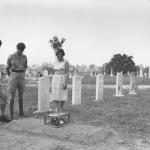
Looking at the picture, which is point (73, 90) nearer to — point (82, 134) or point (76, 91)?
point (76, 91)

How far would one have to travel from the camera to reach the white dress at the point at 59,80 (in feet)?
33.1

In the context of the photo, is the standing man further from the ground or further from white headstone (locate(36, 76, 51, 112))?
white headstone (locate(36, 76, 51, 112))

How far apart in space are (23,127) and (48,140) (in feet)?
4.26

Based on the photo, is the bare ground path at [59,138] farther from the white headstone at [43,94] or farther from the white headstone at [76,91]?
the white headstone at [76,91]

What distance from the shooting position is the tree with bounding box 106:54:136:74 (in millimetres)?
64812

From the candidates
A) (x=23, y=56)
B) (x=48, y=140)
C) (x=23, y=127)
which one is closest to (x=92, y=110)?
(x=23, y=56)

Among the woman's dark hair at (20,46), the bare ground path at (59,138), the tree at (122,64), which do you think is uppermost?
the tree at (122,64)

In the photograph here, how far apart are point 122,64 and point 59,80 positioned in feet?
182

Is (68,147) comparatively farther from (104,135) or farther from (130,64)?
(130,64)

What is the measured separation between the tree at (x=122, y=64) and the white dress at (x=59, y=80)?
5471 centimetres

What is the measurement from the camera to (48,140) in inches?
282

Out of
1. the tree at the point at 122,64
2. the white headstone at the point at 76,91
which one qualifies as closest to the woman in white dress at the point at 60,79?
the white headstone at the point at 76,91

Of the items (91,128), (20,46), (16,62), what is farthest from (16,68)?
(91,128)

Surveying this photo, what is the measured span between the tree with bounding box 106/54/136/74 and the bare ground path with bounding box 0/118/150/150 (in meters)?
56.8
